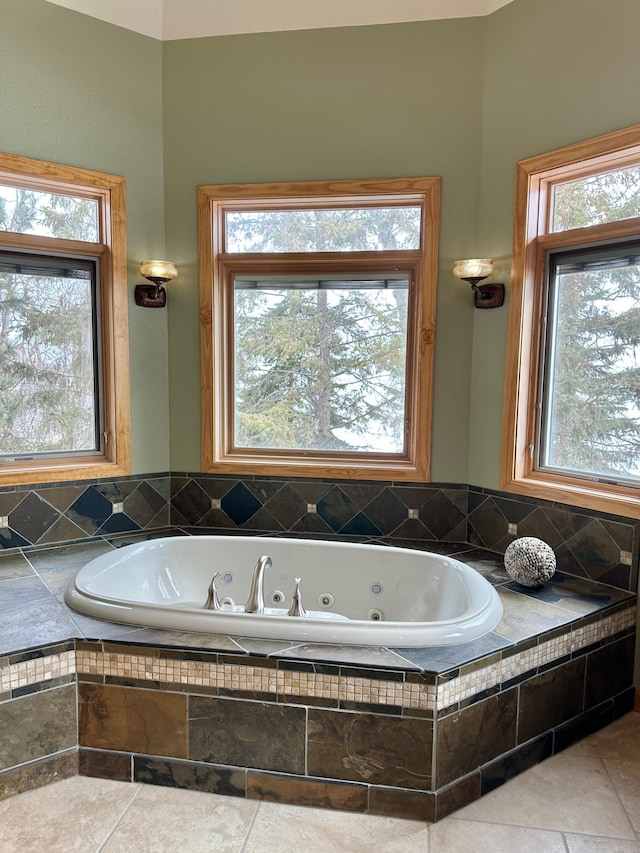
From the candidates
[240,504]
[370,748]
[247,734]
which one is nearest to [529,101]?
[240,504]

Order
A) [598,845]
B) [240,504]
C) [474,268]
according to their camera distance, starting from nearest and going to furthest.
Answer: [598,845]
[474,268]
[240,504]

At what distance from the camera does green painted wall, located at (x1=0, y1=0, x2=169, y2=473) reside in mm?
2748

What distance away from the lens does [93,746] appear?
1.99 m

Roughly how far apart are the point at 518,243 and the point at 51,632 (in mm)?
2565

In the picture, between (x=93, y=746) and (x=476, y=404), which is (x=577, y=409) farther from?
(x=93, y=746)

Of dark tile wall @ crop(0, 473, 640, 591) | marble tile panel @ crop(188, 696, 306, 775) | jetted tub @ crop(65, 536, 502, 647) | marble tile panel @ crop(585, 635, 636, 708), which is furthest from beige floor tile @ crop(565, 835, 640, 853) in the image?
dark tile wall @ crop(0, 473, 640, 591)

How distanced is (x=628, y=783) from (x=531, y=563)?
800mm

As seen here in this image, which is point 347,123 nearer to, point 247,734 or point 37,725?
point 247,734

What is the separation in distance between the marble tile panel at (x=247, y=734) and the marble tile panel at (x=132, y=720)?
5cm

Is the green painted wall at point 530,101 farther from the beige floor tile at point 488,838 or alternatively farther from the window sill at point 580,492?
the beige floor tile at point 488,838

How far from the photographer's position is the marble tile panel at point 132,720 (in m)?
1.93

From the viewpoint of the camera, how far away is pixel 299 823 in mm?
1805

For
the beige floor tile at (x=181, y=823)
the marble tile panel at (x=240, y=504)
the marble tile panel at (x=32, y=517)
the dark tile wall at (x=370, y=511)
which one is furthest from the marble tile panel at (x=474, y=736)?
the marble tile panel at (x=32, y=517)

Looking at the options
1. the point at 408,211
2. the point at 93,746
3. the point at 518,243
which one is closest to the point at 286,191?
the point at 408,211
